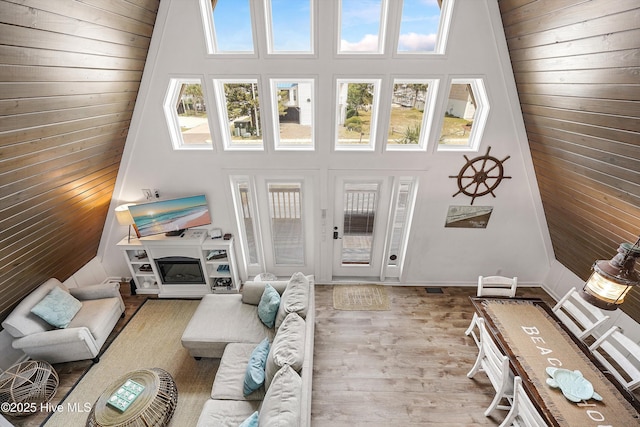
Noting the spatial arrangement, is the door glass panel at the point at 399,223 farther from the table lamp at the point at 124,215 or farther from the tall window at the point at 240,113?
the table lamp at the point at 124,215

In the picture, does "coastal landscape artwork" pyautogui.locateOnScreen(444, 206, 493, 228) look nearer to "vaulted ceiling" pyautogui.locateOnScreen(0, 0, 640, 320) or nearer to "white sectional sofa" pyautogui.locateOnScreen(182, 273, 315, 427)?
"vaulted ceiling" pyautogui.locateOnScreen(0, 0, 640, 320)

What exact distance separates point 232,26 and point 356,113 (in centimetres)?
165

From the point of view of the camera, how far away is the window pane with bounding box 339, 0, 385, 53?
280 cm

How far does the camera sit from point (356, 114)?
3346 millimetres

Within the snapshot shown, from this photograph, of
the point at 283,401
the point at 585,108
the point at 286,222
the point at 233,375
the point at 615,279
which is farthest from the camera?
the point at 286,222

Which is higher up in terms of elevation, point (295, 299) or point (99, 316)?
point (295, 299)

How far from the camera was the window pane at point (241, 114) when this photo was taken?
3.22m

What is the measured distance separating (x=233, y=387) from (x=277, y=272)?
2068mm

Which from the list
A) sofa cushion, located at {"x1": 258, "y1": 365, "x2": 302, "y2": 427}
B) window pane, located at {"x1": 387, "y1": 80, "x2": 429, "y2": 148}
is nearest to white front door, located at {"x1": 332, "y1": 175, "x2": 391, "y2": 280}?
window pane, located at {"x1": 387, "y1": 80, "x2": 429, "y2": 148}

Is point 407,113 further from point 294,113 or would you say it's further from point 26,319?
point 26,319

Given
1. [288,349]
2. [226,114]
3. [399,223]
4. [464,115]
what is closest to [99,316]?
[288,349]

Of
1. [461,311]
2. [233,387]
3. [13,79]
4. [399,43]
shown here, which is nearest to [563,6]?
[399,43]

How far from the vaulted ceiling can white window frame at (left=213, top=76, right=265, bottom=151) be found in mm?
779

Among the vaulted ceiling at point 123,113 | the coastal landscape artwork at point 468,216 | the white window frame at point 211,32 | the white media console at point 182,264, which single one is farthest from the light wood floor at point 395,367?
the white window frame at point 211,32
